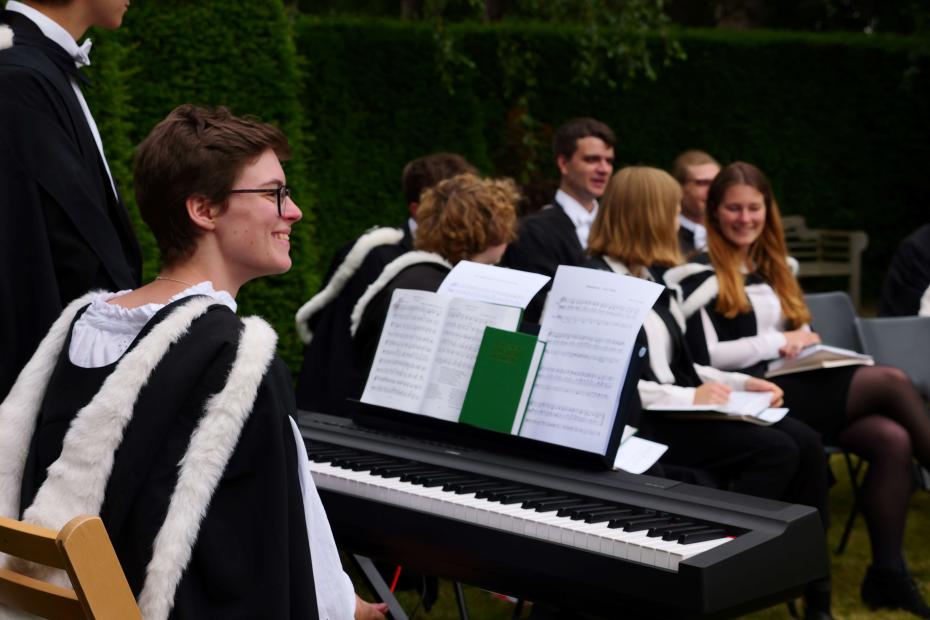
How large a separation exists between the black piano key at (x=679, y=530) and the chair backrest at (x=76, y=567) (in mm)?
1133

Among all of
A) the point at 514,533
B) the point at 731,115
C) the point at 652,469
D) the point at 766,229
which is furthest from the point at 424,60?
the point at 514,533

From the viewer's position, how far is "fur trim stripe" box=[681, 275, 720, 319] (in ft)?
15.9

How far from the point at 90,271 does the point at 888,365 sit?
11.5 ft

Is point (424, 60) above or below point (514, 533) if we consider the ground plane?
above

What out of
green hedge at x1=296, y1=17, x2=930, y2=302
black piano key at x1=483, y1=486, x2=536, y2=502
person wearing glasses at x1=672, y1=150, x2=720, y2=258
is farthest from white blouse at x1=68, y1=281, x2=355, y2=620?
green hedge at x1=296, y1=17, x2=930, y2=302

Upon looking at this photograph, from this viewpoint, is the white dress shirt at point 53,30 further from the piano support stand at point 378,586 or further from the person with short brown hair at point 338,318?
the person with short brown hair at point 338,318

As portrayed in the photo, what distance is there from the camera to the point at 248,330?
6.50 feet

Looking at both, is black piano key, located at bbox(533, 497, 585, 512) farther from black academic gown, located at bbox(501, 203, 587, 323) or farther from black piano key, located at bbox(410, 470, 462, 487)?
black academic gown, located at bbox(501, 203, 587, 323)

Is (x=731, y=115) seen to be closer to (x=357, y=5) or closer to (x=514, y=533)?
(x=357, y=5)

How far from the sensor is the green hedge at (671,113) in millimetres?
9609

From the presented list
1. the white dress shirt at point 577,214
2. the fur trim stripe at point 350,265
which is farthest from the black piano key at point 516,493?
the white dress shirt at point 577,214

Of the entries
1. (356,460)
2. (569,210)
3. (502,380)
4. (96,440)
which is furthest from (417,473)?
(569,210)

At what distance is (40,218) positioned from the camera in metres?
2.82

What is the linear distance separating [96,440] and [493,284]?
1.53 meters
